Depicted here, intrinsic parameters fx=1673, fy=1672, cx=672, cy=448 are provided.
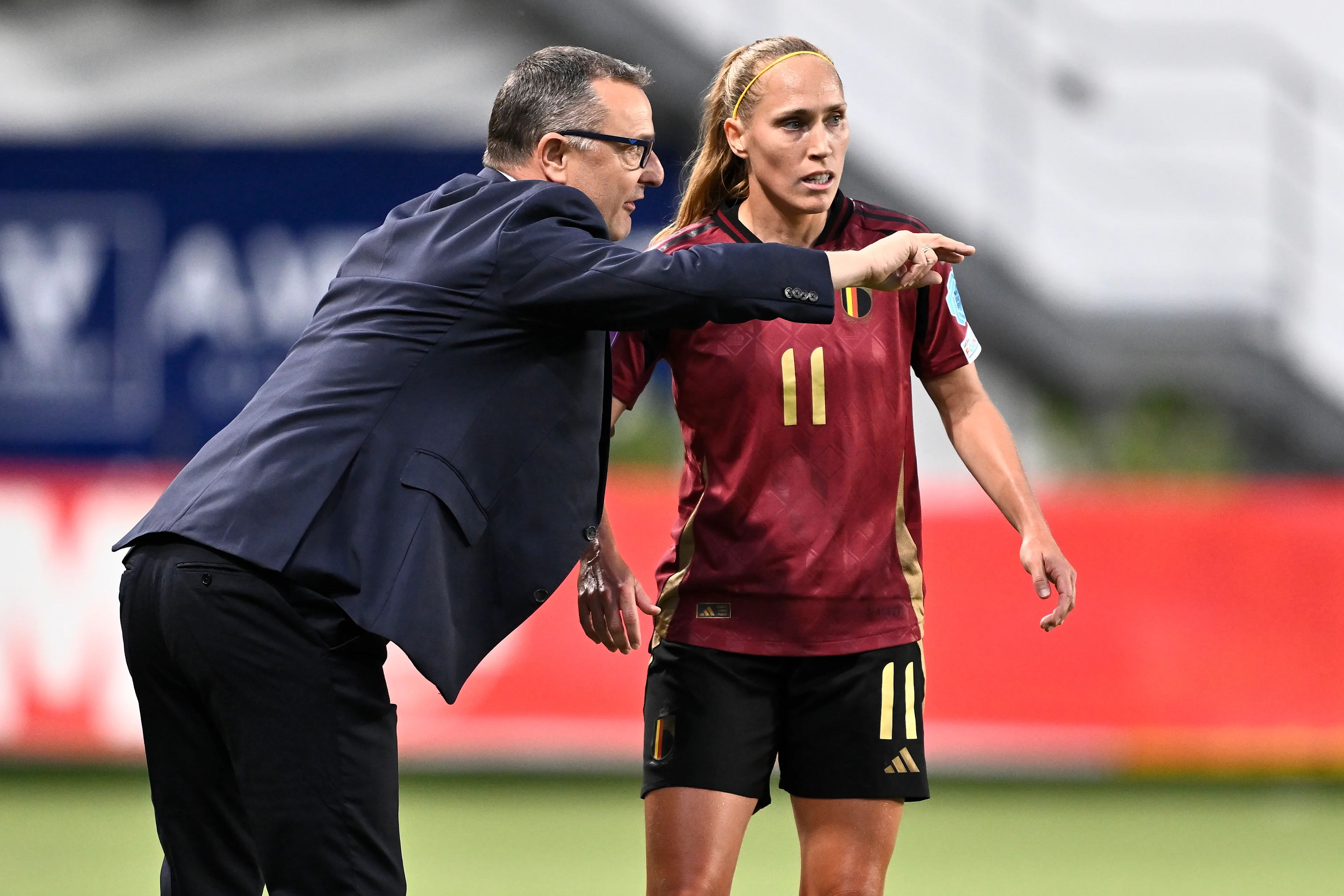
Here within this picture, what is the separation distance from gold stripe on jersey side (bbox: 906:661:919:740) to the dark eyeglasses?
1.34 metres

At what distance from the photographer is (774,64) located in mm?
3795

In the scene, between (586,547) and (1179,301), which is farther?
(1179,301)

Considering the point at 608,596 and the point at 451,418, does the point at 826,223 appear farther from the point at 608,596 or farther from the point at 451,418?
the point at 451,418

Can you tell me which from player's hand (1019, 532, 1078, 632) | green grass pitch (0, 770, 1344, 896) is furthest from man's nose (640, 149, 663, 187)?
green grass pitch (0, 770, 1344, 896)

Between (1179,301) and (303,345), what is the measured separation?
9.73m

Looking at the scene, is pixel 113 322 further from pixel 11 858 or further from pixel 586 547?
pixel 586 547

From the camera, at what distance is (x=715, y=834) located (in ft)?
12.3

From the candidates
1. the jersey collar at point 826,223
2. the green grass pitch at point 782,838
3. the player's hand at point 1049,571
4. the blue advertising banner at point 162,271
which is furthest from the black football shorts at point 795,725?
the blue advertising banner at point 162,271

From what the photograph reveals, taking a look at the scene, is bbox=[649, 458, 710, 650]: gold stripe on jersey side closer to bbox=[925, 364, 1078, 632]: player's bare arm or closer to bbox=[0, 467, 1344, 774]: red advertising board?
bbox=[925, 364, 1078, 632]: player's bare arm

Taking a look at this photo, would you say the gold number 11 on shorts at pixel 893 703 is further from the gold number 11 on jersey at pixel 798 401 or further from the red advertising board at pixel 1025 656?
the red advertising board at pixel 1025 656

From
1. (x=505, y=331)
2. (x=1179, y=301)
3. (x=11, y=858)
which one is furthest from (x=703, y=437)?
(x=1179, y=301)

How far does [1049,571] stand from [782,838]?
11.1 feet

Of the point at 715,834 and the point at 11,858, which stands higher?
the point at 715,834

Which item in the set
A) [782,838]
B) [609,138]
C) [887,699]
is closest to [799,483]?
[887,699]
